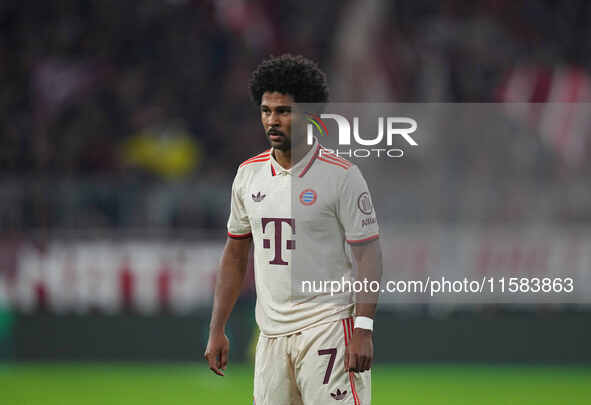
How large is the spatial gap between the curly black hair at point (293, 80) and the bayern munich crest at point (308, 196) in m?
0.43

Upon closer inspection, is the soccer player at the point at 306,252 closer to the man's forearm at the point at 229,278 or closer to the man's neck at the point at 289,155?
the man's neck at the point at 289,155

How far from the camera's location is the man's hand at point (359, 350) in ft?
13.7

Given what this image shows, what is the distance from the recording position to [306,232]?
14.2 ft

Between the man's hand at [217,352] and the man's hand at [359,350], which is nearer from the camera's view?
the man's hand at [359,350]

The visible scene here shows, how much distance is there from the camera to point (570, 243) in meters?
10.9

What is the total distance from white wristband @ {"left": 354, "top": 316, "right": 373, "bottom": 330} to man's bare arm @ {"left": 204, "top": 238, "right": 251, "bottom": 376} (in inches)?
30.0

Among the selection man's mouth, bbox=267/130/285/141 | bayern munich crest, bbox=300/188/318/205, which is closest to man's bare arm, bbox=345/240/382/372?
bayern munich crest, bbox=300/188/318/205

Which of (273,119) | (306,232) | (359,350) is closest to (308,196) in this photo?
(306,232)

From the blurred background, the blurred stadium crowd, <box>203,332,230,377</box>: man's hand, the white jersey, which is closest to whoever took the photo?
the white jersey

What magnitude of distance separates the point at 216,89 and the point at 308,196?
41.3ft

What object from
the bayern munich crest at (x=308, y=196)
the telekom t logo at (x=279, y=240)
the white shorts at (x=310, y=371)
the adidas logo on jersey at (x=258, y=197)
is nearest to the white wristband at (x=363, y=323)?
the white shorts at (x=310, y=371)

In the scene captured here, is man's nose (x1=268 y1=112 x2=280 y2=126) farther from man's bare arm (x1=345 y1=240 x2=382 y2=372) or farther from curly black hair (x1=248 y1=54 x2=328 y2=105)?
man's bare arm (x1=345 y1=240 x2=382 y2=372)

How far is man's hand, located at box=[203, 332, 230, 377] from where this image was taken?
463 cm

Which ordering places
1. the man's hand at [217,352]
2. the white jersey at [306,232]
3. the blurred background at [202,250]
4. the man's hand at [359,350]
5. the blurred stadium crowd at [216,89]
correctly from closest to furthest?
the man's hand at [359,350], the white jersey at [306,232], the man's hand at [217,352], the blurred background at [202,250], the blurred stadium crowd at [216,89]
